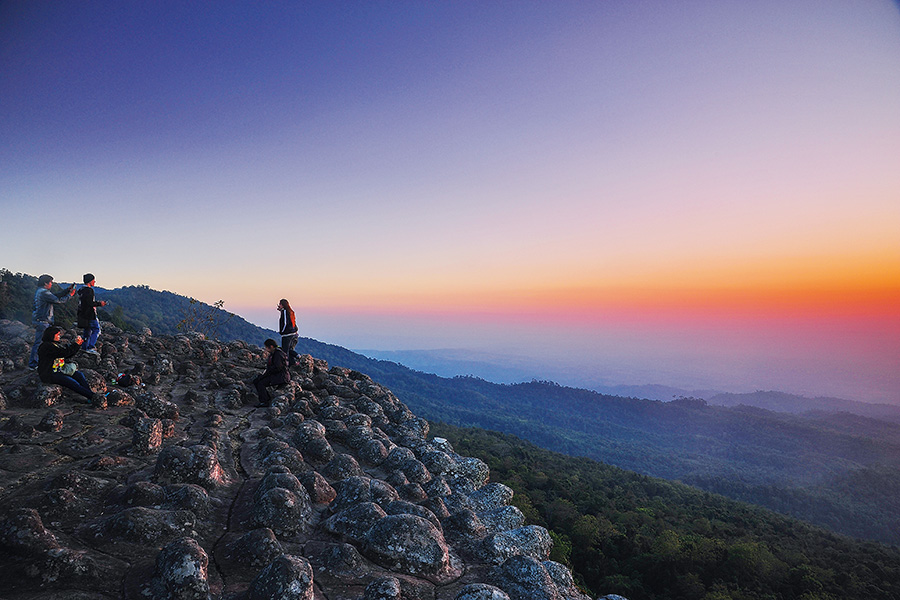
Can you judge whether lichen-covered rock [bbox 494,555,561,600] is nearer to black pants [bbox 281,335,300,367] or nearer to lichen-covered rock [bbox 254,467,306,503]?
lichen-covered rock [bbox 254,467,306,503]

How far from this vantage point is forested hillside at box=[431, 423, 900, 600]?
35.6 metres

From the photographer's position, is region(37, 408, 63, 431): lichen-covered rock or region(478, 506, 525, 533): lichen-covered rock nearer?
region(37, 408, 63, 431): lichen-covered rock

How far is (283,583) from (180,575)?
1015 millimetres

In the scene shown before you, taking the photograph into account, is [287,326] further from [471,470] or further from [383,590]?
[383,590]

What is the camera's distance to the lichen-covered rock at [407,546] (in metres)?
5.48

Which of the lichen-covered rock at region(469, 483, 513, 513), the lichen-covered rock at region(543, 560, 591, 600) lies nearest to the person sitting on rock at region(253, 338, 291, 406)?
the lichen-covered rock at region(469, 483, 513, 513)

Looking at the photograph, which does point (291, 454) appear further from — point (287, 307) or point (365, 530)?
point (287, 307)

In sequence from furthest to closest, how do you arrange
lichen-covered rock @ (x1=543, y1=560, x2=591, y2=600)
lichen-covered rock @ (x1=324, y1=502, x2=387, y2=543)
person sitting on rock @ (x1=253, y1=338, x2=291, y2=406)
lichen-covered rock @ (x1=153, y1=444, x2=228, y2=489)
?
1. person sitting on rock @ (x1=253, y1=338, x2=291, y2=406)
2. lichen-covered rock @ (x1=153, y1=444, x2=228, y2=489)
3. lichen-covered rock @ (x1=543, y1=560, x2=591, y2=600)
4. lichen-covered rock @ (x1=324, y1=502, x2=387, y2=543)

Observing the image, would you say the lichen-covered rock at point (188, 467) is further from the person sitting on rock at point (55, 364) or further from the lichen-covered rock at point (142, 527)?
the person sitting on rock at point (55, 364)

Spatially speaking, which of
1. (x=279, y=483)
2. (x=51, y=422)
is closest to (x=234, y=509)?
(x=279, y=483)

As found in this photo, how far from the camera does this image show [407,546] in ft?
18.4

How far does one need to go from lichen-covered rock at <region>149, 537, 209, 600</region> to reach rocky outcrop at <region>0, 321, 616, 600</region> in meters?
0.01

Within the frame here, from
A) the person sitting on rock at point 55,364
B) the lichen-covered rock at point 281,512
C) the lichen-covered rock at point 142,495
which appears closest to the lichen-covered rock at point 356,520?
the lichen-covered rock at point 281,512

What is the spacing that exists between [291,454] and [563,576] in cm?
537
